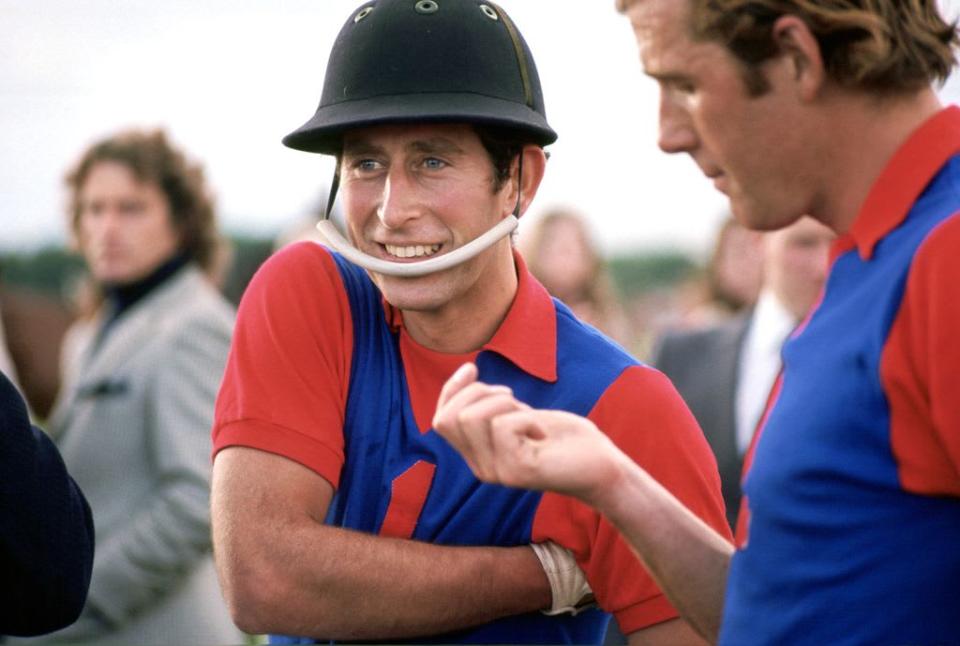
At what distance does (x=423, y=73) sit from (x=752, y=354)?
336cm

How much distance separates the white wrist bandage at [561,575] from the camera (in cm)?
252

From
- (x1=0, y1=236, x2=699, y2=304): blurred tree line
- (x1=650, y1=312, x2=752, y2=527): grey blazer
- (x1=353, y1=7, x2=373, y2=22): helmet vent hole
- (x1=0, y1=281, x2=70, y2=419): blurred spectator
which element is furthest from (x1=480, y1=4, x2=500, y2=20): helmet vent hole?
(x1=0, y1=281, x2=70, y2=419): blurred spectator

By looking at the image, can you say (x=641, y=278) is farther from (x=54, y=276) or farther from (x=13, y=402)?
(x=13, y=402)

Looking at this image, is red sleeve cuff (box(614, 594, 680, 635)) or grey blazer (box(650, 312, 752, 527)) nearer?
red sleeve cuff (box(614, 594, 680, 635))

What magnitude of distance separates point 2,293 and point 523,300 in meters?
5.60

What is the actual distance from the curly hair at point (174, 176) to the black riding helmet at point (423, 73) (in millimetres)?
2827

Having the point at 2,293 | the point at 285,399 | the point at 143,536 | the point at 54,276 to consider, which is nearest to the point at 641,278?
the point at 54,276

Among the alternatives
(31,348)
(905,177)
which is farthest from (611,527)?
(31,348)

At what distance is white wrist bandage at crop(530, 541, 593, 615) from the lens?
2523mm

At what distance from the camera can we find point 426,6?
273 cm

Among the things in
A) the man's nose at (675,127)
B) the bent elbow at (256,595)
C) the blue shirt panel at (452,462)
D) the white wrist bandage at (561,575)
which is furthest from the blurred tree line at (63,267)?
the man's nose at (675,127)

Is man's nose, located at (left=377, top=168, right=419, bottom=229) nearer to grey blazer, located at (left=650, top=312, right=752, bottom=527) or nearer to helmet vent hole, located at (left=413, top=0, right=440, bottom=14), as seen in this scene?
helmet vent hole, located at (left=413, top=0, right=440, bottom=14)

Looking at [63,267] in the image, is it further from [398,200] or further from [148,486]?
[398,200]

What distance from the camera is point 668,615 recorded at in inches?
98.7
